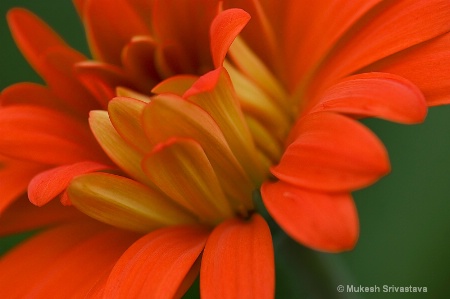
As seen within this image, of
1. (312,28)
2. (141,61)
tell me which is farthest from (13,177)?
(312,28)

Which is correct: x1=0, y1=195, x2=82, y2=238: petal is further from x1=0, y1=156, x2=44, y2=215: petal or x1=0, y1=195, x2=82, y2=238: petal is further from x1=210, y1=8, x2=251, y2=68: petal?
x1=210, y1=8, x2=251, y2=68: petal

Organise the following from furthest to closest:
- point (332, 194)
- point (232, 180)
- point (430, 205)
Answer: point (430, 205)
point (232, 180)
point (332, 194)

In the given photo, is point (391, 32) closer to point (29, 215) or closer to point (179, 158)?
point (179, 158)

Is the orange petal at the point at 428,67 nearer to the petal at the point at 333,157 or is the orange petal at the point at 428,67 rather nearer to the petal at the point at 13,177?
the petal at the point at 333,157

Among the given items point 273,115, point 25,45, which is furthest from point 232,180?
point 25,45

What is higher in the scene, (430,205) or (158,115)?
(158,115)

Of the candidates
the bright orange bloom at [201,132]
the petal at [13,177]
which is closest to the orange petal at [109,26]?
the bright orange bloom at [201,132]

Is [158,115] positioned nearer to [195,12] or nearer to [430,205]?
[195,12]
